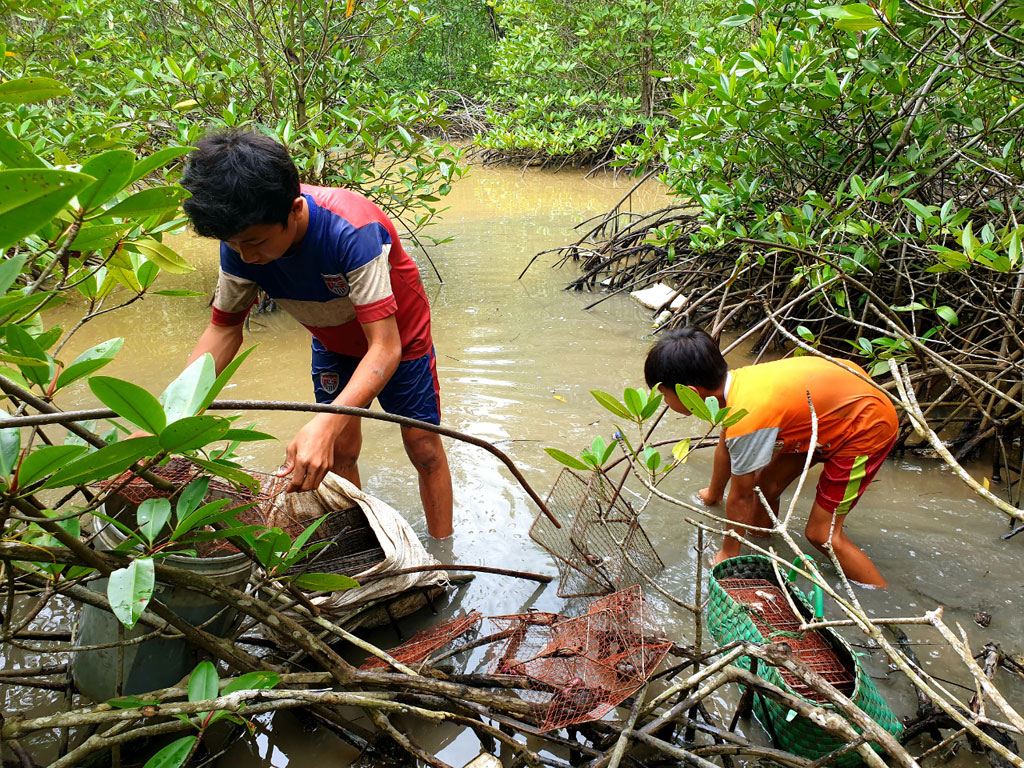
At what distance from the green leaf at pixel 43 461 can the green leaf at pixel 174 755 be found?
0.52m

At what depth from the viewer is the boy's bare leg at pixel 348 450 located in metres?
2.38

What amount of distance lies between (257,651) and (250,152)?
4.59ft

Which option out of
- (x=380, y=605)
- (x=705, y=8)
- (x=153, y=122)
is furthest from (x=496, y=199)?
(x=380, y=605)

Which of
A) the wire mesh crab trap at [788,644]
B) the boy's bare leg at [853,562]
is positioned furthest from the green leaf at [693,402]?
the boy's bare leg at [853,562]

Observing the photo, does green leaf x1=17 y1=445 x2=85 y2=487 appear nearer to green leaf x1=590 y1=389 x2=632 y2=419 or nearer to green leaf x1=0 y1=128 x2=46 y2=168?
A: green leaf x1=0 y1=128 x2=46 y2=168

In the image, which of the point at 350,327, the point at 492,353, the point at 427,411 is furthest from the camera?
the point at 492,353

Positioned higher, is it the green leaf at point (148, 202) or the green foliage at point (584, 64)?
the green foliage at point (584, 64)

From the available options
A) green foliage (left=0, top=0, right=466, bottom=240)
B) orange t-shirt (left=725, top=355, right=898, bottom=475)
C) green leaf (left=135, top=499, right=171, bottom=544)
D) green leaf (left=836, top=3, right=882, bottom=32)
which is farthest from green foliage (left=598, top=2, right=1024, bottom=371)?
green leaf (left=135, top=499, right=171, bottom=544)

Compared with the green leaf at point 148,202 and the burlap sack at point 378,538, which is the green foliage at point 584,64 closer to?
the burlap sack at point 378,538

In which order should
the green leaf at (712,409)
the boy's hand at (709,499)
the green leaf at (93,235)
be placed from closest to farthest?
1. the green leaf at (93,235)
2. the green leaf at (712,409)
3. the boy's hand at (709,499)

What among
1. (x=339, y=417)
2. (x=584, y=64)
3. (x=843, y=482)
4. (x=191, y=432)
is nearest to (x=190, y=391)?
(x=191, y=432)

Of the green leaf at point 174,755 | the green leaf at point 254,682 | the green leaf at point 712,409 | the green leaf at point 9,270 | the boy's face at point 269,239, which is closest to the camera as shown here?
the green leaf at point 9,270

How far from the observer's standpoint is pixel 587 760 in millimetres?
1540

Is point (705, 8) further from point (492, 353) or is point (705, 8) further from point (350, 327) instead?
point (350, 327)
